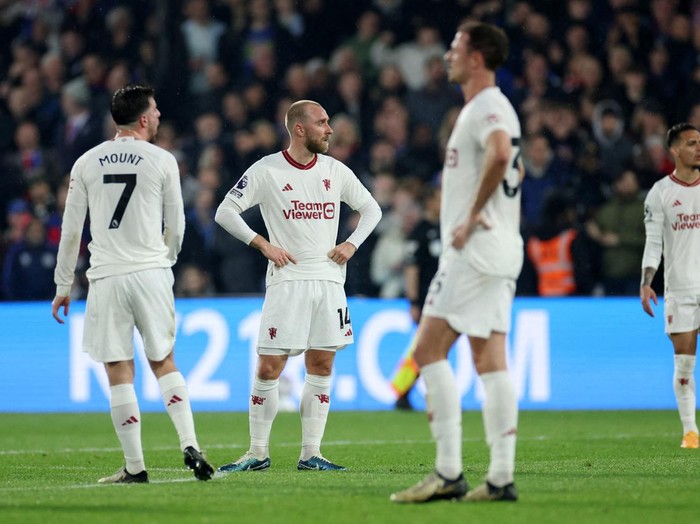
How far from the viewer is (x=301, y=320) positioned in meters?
8.23

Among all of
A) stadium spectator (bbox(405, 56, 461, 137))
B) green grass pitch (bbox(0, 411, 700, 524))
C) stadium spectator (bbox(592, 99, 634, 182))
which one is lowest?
green grass pitch (bbox(0, 411, 700, 524))

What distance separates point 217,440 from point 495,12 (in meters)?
9.05

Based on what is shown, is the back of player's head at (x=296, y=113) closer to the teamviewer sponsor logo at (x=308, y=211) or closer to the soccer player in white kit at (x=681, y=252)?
the teamviewer sponsor logo at (x=308, y=211)

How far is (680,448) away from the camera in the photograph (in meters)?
9.43

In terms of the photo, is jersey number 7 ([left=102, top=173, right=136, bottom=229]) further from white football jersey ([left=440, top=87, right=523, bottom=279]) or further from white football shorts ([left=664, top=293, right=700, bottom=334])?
white football shorts ([left=664, top=293, right=700, bottom=334])

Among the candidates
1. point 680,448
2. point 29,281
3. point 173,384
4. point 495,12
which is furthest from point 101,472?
point 495,12

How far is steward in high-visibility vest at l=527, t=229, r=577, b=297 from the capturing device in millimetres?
14852

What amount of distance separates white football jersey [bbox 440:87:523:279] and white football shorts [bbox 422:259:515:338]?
2.1 inches

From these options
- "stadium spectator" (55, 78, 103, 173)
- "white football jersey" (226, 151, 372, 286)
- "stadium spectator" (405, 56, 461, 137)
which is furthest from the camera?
"stadium spectator" (55, 78, 103, 173)

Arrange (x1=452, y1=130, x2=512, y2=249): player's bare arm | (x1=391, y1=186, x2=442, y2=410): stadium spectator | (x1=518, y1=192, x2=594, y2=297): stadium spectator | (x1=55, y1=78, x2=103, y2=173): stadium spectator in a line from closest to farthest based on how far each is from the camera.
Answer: (x1=452, y1=130, x2=512, y2=249): player's bare arm < (x1=391, y1=186, x2=442, y2=410): stadium spectator < (x1=518, y1=192, x2=594, y2=297): stadium spectator < (x1=55, y1=78, x2=103, y2=173): stadium spectator

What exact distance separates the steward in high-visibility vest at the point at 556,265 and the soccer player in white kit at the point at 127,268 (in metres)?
8.20

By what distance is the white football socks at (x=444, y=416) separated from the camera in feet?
19.4

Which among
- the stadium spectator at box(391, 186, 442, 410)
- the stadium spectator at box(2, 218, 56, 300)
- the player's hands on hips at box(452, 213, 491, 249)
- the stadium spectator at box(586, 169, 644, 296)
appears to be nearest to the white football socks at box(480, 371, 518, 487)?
the player's hands on hips at box(452, 213, 491, 249)

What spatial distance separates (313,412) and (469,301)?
2717 millimetres
